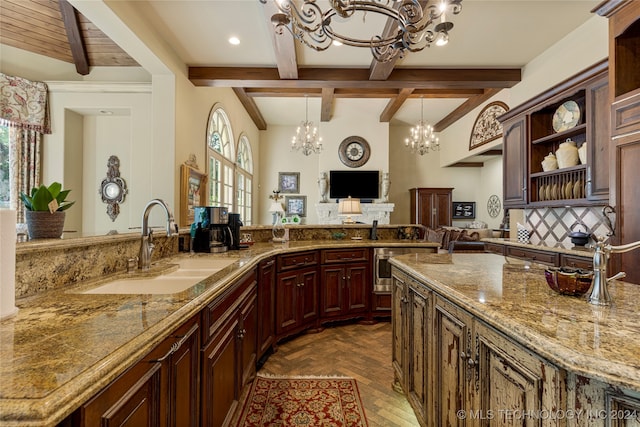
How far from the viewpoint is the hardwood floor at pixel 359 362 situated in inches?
73.7

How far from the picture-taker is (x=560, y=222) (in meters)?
3.46

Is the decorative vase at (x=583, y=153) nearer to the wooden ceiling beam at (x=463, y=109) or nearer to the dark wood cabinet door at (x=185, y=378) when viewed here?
the wooden ceiling beam at (x=463, y=109)

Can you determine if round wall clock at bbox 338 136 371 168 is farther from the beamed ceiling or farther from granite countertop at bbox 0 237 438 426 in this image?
granite countertop at bbox 0 237 438 426

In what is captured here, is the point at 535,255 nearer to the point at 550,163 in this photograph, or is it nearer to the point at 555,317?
the point at 550,163

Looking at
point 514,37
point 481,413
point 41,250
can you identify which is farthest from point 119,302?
point 514,37

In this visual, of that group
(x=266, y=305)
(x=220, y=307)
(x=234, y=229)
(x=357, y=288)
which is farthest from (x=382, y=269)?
(x=220, y=307)

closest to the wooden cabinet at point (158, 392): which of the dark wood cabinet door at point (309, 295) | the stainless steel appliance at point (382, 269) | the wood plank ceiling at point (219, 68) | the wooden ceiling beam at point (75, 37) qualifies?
the dark wood cabinet door at point (309, 295)

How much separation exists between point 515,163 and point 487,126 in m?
3.32

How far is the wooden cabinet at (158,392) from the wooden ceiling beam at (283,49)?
2.81 meters

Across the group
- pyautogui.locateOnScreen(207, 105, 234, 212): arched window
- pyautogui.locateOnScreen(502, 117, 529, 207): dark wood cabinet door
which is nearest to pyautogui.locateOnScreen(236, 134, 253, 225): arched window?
pyautogui.locateOnScreen(207, 105, 234, 212): arched window

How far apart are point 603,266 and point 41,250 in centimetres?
204

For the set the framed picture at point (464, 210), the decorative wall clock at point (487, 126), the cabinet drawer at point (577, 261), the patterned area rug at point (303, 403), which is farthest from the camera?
the framed picture at point (464, 210)

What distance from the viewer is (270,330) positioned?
2.56 meters

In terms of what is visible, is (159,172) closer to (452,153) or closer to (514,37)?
(514,37)
